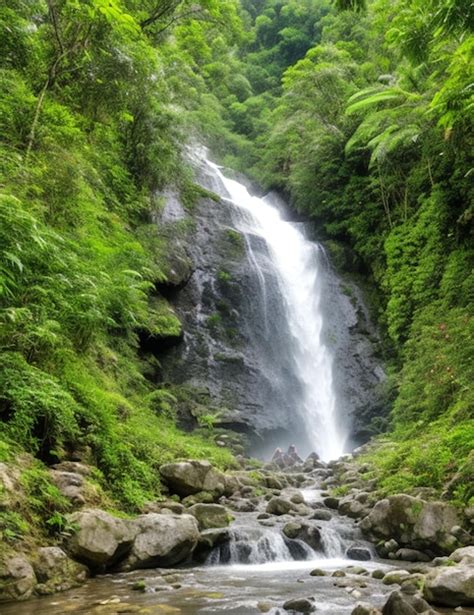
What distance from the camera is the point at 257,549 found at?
20.8 feet

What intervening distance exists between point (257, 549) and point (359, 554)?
126 centimetres

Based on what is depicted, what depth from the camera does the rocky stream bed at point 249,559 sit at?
13.6 ft

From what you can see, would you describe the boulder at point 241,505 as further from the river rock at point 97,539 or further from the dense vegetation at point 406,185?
the river rock at point 97,539

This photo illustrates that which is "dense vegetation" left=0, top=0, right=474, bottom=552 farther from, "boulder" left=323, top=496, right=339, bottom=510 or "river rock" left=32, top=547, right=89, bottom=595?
"boulder" left=323, top=496, right=339, bottom=510

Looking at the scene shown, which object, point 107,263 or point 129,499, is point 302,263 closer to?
point 107,263

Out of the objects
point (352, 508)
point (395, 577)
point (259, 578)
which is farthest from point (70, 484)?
point (352, 508)

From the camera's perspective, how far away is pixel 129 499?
602 centimetres

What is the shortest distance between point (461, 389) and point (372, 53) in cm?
1830

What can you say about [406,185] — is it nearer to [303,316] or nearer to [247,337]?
[303,316]

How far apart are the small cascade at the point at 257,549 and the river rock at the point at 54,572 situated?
191cm

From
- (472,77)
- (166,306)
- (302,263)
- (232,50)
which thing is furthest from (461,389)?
(232,50)

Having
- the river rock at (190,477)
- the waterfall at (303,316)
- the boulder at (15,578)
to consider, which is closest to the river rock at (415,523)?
the river rock at (190,477)

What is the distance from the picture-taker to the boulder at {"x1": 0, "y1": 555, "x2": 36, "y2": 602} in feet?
12.9

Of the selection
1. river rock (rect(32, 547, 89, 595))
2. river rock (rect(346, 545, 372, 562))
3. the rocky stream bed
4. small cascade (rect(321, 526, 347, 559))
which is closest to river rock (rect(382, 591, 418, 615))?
the rocky stream bed
